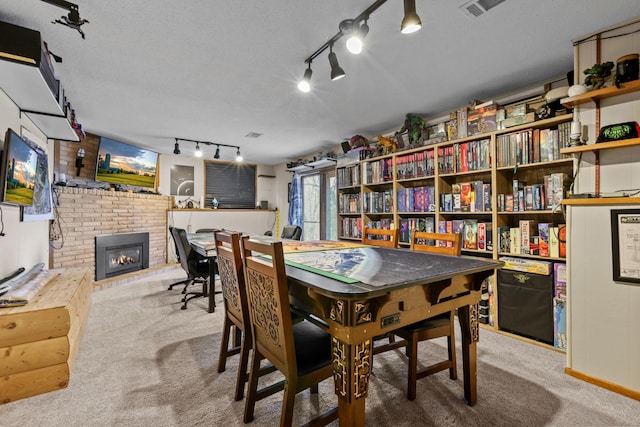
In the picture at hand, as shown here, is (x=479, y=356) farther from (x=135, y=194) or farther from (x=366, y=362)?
(x=135, y=194)

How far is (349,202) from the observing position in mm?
4391

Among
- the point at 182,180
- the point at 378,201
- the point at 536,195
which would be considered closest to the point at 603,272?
the point at 536,195

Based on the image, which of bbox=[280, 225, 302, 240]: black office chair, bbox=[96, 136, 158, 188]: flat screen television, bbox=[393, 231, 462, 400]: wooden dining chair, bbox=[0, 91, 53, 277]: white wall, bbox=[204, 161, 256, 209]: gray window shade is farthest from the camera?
bbox=[204, 161, 256, 209]: gray window shade

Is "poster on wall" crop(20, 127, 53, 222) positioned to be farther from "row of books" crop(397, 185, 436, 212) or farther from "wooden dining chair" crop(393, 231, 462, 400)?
"row of books" crop(397, 185, 436, 212)

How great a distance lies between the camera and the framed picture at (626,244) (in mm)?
1726

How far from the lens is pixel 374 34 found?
1923 millimetres

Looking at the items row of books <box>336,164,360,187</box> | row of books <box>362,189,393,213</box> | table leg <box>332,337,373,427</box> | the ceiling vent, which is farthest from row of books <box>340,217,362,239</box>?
table leg <box>332,337,373,427</box>

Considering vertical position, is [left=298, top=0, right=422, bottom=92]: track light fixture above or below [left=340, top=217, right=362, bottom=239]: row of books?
above

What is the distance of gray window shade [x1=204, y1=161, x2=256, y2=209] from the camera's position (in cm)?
621

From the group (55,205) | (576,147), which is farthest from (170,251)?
(576,147)

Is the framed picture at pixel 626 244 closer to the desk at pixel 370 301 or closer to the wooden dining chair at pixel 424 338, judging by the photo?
the desk at pixel 370 301

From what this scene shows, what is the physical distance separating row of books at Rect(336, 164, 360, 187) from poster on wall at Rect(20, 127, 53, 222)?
348cm

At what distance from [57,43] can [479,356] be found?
3798mm

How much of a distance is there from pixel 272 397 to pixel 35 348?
1509 millimetres
